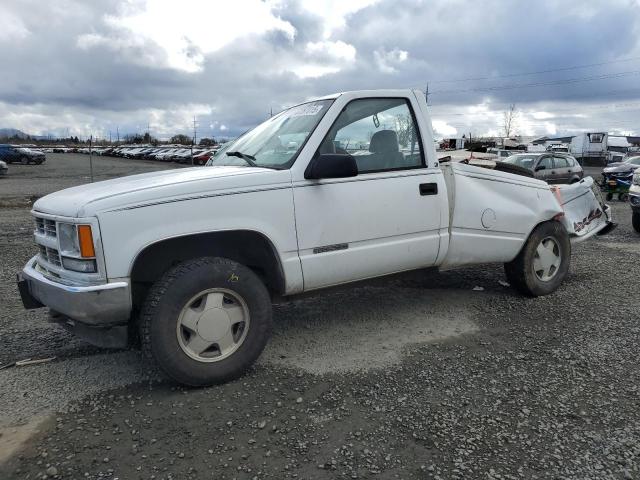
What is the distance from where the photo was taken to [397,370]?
368 cm

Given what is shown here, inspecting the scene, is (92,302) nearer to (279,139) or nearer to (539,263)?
(279,139)

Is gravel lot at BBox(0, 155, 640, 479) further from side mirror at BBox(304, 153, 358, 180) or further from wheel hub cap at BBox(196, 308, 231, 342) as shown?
side mirror at BBox(304, 153, 358, 180)

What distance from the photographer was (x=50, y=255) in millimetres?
3402

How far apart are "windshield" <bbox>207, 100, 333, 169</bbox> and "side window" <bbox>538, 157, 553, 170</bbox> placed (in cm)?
1518

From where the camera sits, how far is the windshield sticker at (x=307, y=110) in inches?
158

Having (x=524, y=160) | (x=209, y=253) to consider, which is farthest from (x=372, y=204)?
(x=524, y=160)

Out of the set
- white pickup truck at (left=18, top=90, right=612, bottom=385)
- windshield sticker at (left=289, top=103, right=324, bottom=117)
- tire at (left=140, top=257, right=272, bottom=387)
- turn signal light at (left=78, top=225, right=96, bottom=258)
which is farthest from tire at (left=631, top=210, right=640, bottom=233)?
turn signal light at (left=78, top=225, right=96, bottom=258)

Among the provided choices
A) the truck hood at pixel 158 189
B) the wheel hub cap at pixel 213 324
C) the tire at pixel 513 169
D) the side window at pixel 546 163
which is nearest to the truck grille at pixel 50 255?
the truck hood at pixel 158 189

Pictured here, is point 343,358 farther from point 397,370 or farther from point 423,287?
point 423,287

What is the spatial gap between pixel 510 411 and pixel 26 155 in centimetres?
4498

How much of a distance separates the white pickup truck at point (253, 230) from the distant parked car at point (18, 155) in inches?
1664

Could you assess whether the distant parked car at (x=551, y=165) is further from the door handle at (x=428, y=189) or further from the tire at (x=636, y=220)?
the door handle at (x=428, y=189)

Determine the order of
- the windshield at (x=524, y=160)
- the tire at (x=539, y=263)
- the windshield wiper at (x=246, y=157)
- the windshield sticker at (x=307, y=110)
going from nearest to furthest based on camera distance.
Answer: the windshield wiper at (x=246, y=157), the windshield sticker at (x=307, y=110), the tire at (x=539, y=263), the windshield at (x=524, y=160)

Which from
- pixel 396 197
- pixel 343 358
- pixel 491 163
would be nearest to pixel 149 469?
pixel 343 358
